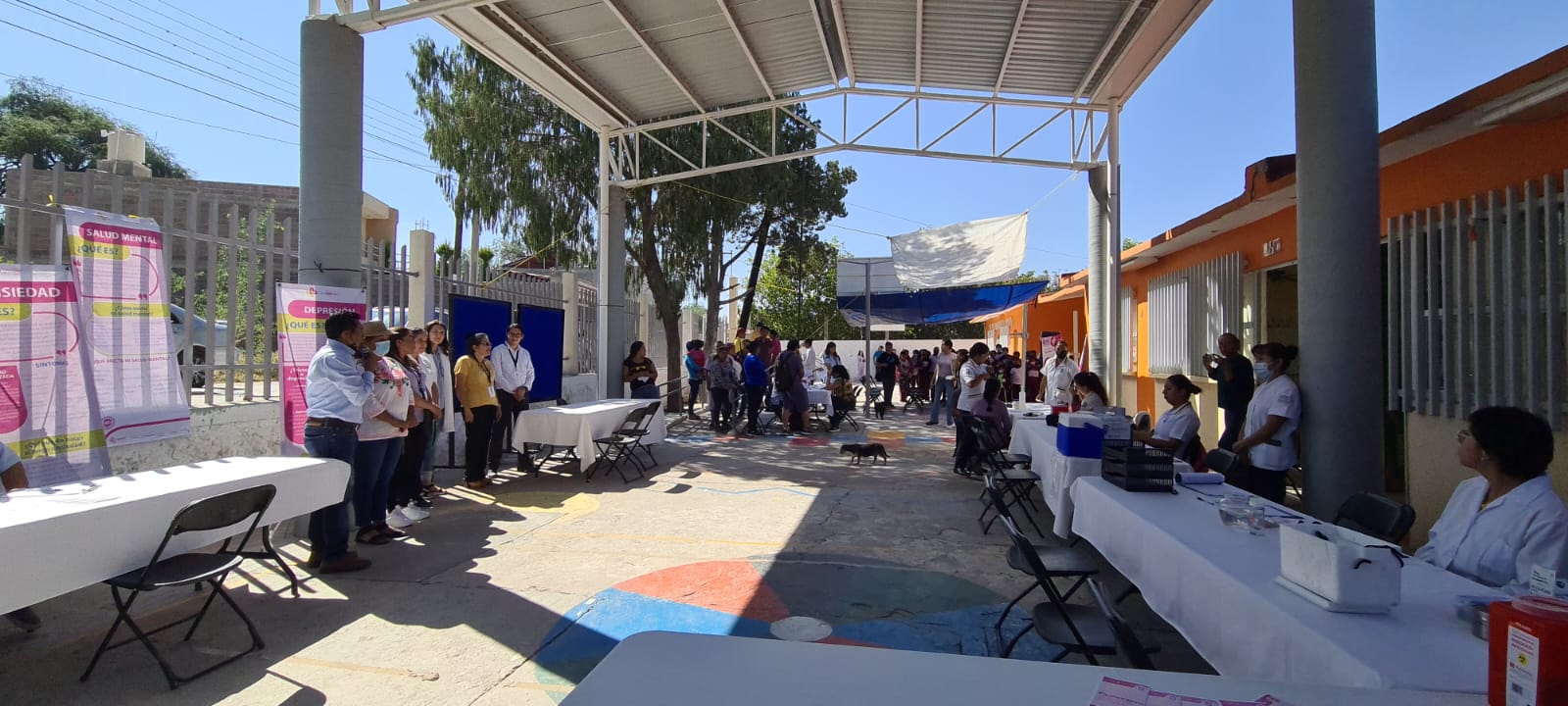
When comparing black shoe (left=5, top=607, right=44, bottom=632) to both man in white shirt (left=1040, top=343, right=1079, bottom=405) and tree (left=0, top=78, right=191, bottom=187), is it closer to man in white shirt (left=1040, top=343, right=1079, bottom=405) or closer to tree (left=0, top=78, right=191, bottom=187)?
man in white shirt (left=1040, top=343, right=1079, bottom=405)

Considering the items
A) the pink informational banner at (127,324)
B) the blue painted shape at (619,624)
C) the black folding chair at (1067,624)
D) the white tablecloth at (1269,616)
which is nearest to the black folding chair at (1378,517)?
the white tablecloth at (1269,616)

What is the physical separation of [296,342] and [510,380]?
2.38 m

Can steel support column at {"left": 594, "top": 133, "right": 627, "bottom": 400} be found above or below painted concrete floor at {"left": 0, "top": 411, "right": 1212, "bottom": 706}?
above

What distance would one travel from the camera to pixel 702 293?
16312 millimetres

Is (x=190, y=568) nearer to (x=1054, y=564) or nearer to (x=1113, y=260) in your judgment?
(x=1054, y=564)

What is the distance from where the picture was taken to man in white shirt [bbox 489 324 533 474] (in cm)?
742

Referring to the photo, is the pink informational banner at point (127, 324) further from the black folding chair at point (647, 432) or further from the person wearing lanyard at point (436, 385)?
the black folding chair at point (647, 432)

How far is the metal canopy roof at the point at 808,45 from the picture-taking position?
24.5 ft

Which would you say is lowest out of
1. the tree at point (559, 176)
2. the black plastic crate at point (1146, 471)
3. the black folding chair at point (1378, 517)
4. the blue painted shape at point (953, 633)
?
the blue painted shape at point (953, 633)

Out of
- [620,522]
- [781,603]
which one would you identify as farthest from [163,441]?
[781,603]

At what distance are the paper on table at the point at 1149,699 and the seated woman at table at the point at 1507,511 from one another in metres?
1.43

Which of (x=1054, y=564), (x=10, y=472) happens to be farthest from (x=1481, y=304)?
(x=10, y=472)

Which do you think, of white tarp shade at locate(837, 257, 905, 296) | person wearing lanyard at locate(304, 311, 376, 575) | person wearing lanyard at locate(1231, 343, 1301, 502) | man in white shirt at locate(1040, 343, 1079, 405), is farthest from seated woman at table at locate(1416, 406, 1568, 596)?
white tarp shade at locate(837, 257, 905, 296)

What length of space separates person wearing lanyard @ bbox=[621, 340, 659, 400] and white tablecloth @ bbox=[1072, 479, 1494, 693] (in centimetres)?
739
